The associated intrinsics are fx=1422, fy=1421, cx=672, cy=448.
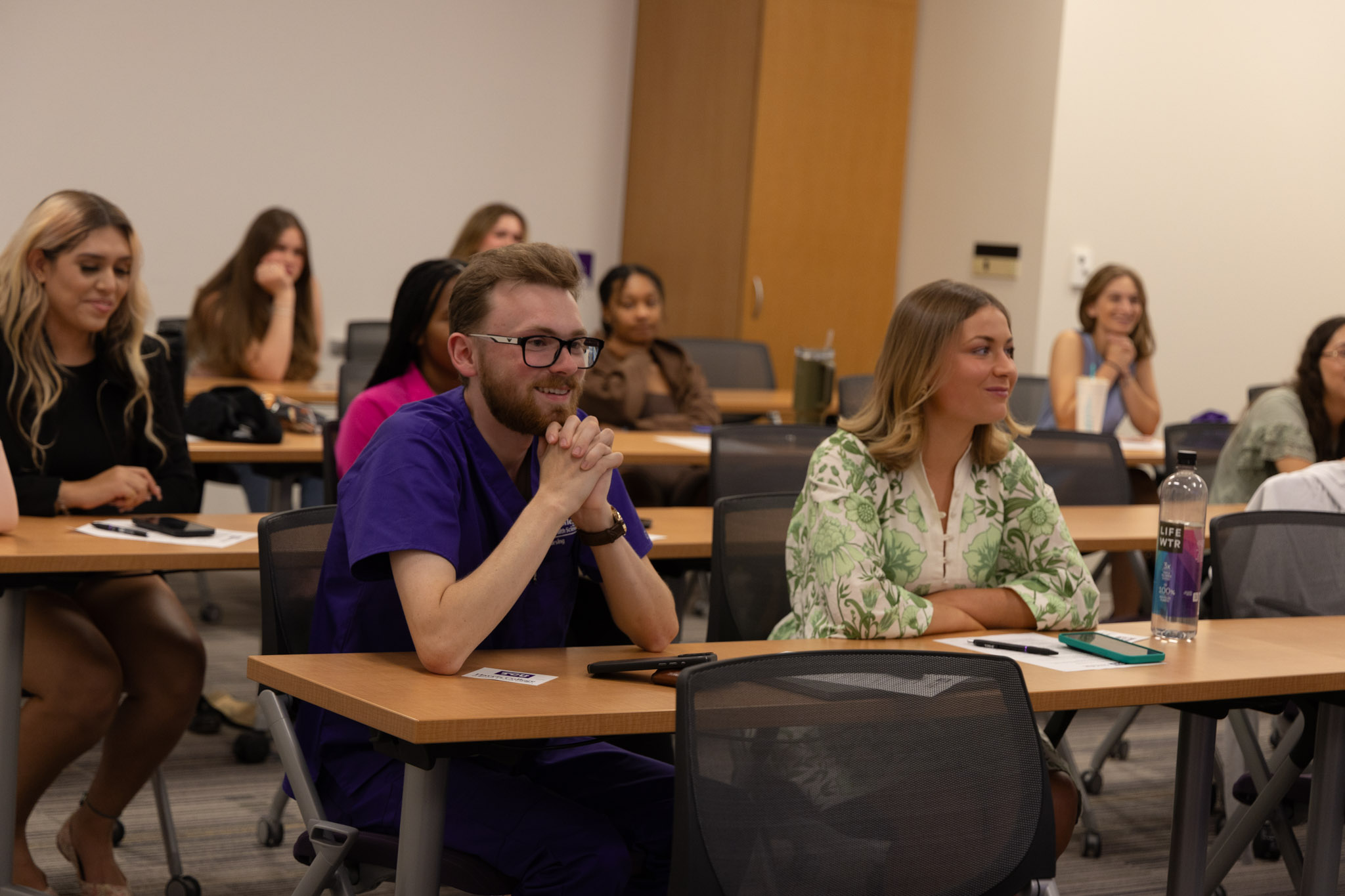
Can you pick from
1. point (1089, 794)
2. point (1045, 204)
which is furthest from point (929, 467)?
point (1045, 204)

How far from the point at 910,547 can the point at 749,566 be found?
0.36 metres

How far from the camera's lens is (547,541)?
6.69ft

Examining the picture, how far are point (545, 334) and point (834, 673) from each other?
2.41 ft

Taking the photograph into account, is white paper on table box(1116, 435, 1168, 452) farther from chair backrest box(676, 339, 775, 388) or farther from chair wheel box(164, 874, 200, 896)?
chair wheel box(164, 874, 200, 896)

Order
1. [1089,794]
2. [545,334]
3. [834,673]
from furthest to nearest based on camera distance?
[1089,794] < [545,334] < [834,673]

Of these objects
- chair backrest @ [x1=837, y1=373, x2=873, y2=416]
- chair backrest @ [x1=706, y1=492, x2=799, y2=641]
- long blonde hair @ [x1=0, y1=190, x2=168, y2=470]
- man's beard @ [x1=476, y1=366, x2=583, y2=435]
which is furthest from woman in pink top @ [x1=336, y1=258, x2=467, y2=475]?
chair backrest @ [x1=837, y1=373, x2=873, y2=416]

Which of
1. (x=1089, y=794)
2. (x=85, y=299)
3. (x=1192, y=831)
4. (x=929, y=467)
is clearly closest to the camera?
(x=1192, y=831)

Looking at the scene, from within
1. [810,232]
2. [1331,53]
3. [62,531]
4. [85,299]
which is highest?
[1331,53]

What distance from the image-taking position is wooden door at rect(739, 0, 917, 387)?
283 inches

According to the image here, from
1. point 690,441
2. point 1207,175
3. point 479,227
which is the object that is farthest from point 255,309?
point 1207,175

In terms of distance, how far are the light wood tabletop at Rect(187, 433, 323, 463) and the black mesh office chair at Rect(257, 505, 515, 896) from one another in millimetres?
1867

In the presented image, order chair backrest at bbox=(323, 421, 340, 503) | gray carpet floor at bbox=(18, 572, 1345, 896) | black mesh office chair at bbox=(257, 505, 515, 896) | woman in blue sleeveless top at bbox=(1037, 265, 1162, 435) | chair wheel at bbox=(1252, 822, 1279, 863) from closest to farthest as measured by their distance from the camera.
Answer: black mesh office chair at bbox=(257, 505, 515, 896) < gray carpet floor at bbox=(18, 572, 1345, 896) < chair wheel at bbox=(1252, 822, 1279, 863) < chair backrest at bbox=(323, 421, 340, 503) < woman in blue sleeveless top at bbox=(1037, 265, 1162, 435)

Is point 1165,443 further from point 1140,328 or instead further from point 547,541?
point 547,541

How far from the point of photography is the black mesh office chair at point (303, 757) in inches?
77.9
